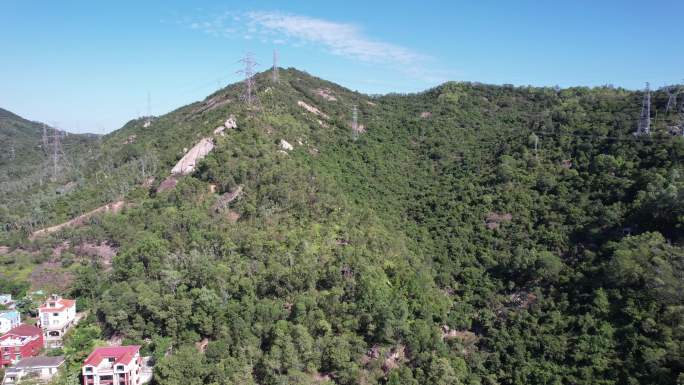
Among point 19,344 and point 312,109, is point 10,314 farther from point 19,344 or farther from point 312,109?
point 312,109

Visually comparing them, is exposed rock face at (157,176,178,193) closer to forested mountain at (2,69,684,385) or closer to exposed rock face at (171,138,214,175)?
forested mountain at (2,69,684,385)

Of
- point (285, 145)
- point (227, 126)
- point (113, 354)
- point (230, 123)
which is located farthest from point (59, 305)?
point (285, 145)

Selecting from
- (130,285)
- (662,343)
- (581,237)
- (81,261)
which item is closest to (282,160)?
(130,285)

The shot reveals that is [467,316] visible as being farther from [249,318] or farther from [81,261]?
[81,261]

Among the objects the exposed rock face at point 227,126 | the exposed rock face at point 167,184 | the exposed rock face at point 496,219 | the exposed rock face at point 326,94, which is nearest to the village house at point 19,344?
the exposed rock face at point 167,184

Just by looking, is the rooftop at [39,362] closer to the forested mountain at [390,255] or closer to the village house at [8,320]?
the forested mountain at [390,255]

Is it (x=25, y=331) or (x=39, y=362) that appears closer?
(x=39, y=362)

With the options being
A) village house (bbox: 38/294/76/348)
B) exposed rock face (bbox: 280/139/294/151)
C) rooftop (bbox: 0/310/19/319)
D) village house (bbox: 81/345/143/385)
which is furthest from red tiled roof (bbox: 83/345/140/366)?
exposed rock face (bbox: 280/139/294/151)
